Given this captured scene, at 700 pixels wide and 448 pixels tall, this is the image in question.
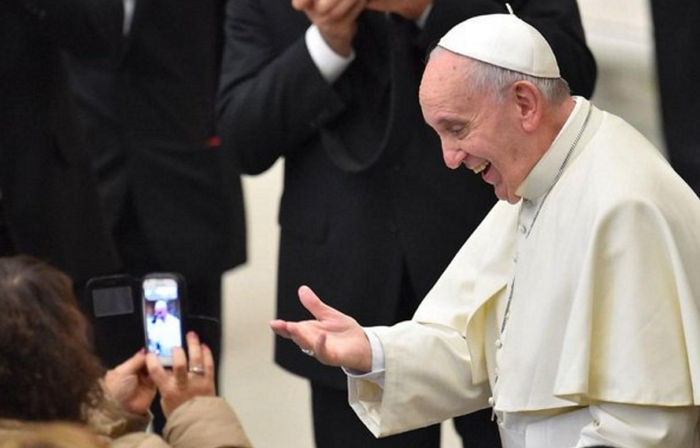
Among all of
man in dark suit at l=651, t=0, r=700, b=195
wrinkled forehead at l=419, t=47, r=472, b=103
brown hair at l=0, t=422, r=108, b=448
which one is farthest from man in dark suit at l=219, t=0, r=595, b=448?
brown hair at l=0, t=422, r=108, b=448

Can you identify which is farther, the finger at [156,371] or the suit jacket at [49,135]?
the suit jacket at [49,135]

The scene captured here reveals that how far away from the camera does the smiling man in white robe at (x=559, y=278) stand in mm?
2832

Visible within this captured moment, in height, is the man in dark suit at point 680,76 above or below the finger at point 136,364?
above

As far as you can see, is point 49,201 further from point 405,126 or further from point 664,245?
point 664,245

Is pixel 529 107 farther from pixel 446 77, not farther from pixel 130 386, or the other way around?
Answer: pixel 130 386

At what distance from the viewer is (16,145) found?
4531mm

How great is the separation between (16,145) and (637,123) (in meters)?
4.41

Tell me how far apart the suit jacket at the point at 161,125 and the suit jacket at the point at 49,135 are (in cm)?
23

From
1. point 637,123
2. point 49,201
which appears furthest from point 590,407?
point 637,123

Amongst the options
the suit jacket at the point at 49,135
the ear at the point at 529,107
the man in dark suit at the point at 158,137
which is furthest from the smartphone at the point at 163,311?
the man in dark suit at the point at 158,137

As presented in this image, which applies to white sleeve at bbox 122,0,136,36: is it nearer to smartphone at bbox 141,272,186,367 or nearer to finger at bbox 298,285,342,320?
smartphone at bbox 141,272,186,367

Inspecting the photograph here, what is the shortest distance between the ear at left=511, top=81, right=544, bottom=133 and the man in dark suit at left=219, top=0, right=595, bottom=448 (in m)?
0.76

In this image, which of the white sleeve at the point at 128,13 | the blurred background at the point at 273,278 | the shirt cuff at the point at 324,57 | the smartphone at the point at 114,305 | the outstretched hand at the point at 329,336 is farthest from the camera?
the blurred background at the point at 273,278

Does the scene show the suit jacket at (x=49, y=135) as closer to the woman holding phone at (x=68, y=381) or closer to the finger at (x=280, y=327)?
the woman holding phone at (x=68, y=381)
